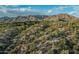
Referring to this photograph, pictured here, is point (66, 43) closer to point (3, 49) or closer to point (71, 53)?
point (71, 53)

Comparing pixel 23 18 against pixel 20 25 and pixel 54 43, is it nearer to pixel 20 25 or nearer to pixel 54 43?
pixel 20 25

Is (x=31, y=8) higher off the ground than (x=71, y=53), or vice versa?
(x=31, y=8)
